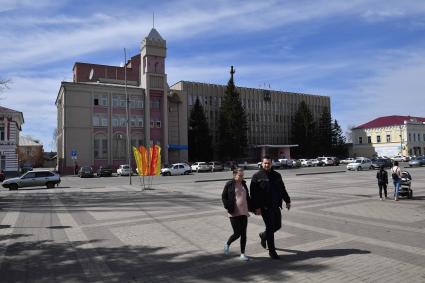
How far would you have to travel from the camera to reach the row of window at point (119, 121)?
65.9 meters

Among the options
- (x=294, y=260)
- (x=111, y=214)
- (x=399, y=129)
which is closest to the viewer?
(x=294, y=260)

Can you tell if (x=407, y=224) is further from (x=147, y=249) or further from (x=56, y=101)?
(x=56, y=101)

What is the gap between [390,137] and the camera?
100062 mm

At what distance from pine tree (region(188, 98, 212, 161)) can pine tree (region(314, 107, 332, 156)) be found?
1066 inches

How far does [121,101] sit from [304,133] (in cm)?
4101

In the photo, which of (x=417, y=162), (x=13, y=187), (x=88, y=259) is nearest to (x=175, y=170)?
(x=13, y=187)

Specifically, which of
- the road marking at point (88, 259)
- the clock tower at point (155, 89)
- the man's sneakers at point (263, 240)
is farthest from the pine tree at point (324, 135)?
the man's sneakers at point (263, 240)

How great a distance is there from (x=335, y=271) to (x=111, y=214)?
9.49 m

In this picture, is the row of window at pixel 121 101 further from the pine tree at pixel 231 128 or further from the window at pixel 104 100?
the pine tree at pixel 231 128

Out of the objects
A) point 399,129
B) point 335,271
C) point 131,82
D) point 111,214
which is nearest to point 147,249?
point 335,271

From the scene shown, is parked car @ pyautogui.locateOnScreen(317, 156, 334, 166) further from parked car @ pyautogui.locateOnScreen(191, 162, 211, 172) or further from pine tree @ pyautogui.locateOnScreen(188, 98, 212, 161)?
parked car @ pyautogui.locateOnScreen(191, 162, 211, 172)

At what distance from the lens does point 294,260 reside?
7.43 meters

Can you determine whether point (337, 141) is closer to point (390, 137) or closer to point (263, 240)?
point (390, 137)

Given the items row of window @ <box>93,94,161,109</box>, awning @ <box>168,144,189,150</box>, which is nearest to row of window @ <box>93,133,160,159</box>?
row of window @ <box>93,94,161,109</box>
